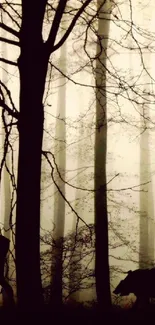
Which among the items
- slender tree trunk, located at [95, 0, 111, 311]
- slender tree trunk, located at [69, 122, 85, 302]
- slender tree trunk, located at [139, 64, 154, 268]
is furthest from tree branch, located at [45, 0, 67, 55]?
slender tree trunk, located at [139, 64, 154, 268]

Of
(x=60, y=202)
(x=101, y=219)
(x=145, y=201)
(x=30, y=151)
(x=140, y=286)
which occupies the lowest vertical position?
(x=140, y=286)

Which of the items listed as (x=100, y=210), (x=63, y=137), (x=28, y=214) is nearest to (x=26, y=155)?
(x=28, y=214)

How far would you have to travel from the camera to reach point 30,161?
3.18 metres

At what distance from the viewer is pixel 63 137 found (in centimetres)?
1535

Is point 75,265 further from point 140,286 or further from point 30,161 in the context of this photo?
point 30,161

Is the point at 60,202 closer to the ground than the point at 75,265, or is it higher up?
higher up

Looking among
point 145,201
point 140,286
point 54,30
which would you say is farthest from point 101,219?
point 145,201

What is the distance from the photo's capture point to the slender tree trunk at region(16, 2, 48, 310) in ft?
10.2

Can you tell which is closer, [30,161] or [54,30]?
[30,161]

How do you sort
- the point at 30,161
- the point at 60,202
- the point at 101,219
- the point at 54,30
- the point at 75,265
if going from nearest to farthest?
the point at 30,161 < the point at 54,30 < the point at 101,219 < the point at 75,265 < the point at 60,202

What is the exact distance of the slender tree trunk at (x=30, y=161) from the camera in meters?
3.09

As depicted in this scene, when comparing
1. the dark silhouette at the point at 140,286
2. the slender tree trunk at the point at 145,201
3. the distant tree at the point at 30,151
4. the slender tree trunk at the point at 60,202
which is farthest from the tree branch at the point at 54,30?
the slender tree trunk at the point at 145,201

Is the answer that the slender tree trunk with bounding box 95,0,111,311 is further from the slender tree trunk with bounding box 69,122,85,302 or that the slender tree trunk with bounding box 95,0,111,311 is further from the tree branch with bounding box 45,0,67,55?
the tree branch with bounding box 45,0,67,55

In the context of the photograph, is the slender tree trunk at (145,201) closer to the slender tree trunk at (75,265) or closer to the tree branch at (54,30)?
the slender tree trunk at (75,265)
